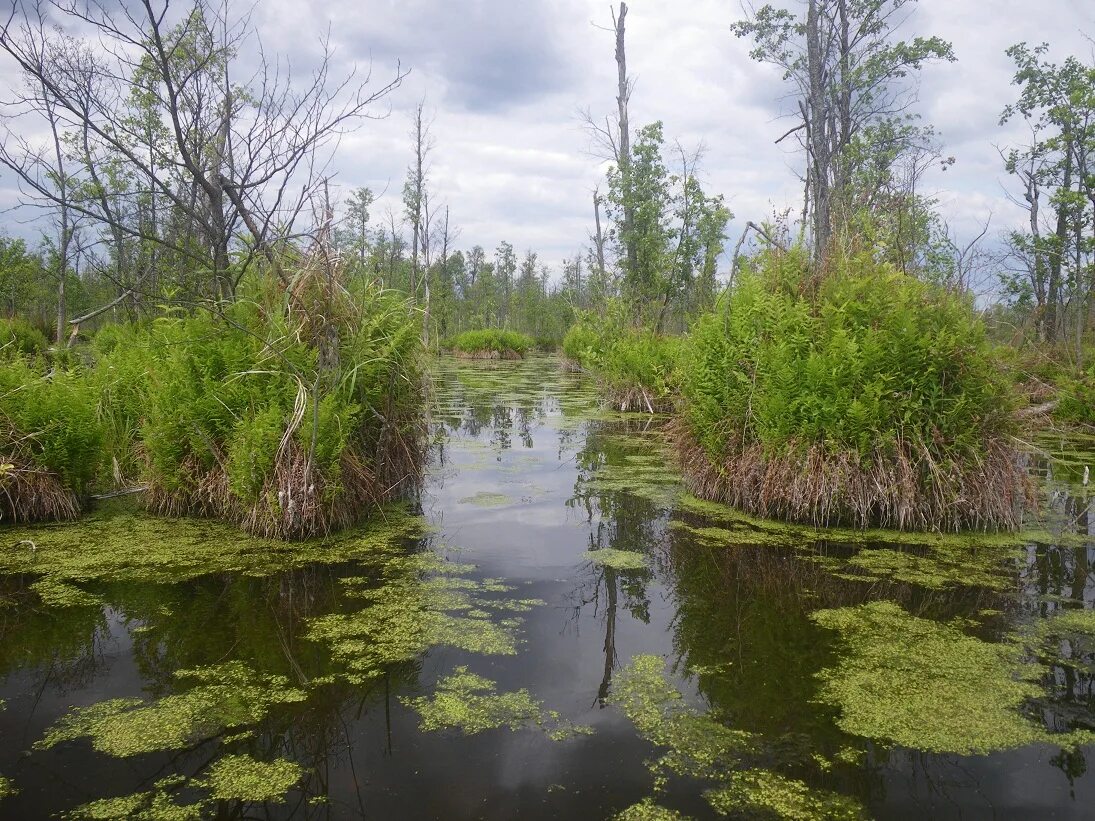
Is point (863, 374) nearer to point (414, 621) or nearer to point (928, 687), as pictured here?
point (928, 687)

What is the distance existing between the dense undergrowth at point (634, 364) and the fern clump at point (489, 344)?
1489 cm

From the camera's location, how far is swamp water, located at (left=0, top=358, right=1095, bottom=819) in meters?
2.20

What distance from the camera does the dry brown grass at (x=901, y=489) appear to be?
16.1 ft

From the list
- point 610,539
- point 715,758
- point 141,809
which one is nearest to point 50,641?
point 141,809

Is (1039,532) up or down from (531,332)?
down

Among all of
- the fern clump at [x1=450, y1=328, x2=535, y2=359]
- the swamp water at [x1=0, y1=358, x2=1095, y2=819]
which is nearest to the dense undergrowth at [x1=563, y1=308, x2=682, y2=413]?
the swamp water at [x1=0, y1=358, x2=1095, y2=819]

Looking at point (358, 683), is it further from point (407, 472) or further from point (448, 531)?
point (407, 472)

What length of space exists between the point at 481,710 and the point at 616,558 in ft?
6.70

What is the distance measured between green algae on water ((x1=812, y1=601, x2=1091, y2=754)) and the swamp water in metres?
0.01

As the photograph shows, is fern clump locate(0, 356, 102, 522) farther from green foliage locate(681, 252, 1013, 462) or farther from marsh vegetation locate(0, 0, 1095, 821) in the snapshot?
green foliage locate(681, 252, 1013, 462)

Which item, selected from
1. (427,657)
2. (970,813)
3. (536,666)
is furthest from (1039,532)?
(427,657)

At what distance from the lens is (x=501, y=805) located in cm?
214

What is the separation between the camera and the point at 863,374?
503cm

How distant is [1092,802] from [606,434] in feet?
25.5
